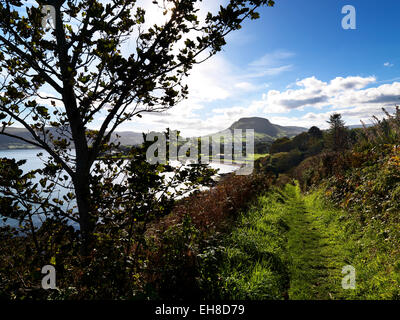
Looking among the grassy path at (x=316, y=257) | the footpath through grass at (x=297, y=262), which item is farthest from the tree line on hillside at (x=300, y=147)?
the footpath through grass at (x=297, y=262)

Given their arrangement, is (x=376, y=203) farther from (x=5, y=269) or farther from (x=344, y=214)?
(x=5, y=269)

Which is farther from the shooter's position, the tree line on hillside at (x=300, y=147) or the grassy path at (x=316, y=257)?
the tree line on hillside at (x=300, y=147)

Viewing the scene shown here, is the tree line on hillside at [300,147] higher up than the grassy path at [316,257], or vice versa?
the tree line on hillside at [300,147]

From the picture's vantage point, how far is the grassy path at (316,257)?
4.48m

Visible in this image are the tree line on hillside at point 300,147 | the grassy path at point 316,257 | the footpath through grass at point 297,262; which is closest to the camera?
the footpath through grass at point 297,262

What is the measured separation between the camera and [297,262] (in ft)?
18.2

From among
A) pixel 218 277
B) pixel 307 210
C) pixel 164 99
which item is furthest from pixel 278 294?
pixel 307 210

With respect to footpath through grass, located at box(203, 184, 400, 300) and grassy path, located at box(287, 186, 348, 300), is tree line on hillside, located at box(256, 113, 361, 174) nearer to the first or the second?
Result: grassy path, located at box(287, 186, 348, 300)

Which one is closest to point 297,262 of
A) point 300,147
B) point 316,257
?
point 316,257

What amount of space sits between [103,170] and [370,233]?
6698 millimetres

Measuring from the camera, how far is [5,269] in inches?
127

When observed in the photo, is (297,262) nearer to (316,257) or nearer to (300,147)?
(316,257)

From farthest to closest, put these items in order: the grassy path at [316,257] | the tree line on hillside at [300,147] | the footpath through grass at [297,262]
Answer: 1. the tree line on hillside at [300,147]
2. the grassy path at [316,257]
3. the footpath through grass at [297,262]

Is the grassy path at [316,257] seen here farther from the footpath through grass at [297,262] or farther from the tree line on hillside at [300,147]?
the tree line on hillside at [300,147]
